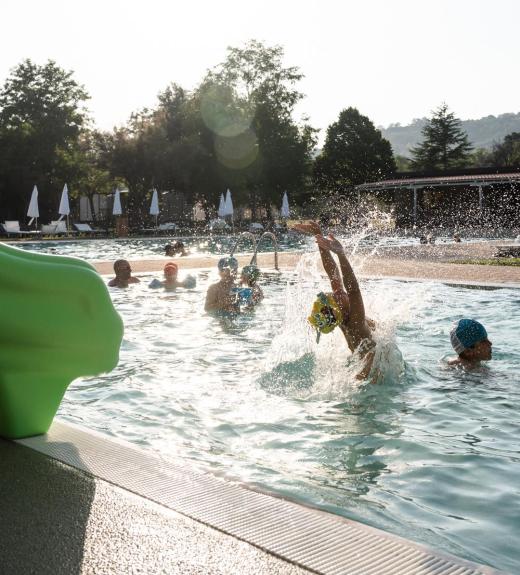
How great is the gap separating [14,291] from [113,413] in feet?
8.50

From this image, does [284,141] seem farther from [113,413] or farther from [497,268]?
[113,413]

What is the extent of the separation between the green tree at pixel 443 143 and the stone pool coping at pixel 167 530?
7434 cm

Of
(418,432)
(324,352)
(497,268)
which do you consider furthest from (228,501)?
(497,268)

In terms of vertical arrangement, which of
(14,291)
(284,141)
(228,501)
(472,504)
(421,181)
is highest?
(284,141)

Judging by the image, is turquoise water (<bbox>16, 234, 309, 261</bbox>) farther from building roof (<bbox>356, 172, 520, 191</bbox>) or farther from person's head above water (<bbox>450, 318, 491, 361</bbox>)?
person's head above water (<bbox>450, 318, 491, 361</bbox>)

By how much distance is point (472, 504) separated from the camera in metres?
4.12

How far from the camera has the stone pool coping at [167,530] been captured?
8.79ft

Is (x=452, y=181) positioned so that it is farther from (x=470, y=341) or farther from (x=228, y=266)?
(x=470, y=341)

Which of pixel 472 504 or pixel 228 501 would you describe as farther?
pixel 472 504

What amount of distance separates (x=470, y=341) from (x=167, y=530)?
440 cm

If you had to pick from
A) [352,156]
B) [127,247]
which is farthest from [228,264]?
[352,156]

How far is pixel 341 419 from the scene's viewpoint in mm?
5734

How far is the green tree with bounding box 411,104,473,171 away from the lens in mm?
74625

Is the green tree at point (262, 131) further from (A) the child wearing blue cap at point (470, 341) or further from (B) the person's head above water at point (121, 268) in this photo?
(A) the child wearing blue cap at point (470, 341)
